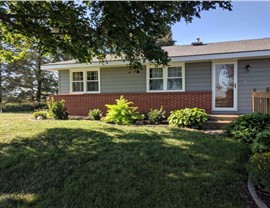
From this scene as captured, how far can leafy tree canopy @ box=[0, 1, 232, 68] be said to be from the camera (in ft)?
16.5

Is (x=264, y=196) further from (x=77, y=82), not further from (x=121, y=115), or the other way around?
(x=77, y=82)

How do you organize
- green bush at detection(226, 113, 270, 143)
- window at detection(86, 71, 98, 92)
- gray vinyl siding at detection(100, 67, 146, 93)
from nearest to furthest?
green bush at detection(226, 113, 270, 143) < gray vinyl siding at detection(100, 67, 146, 93) < window at detection(86, 71, 98, 92)

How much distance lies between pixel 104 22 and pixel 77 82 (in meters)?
8.36

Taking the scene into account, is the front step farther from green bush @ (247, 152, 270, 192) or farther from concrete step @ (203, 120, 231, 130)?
A: green bush @ (247, 152, 270, 192)

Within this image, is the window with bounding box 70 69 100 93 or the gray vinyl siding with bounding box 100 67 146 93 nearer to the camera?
the gray vinyl siding with bounding box 100 67 146 93

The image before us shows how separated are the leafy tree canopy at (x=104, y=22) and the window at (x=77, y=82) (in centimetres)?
636

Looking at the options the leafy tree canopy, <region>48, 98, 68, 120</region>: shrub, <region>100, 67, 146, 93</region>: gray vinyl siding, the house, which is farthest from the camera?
<region>100, 67, 146, 93</region>: gray vinyl siding

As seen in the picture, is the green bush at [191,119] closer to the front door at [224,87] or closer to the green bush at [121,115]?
the green bush at [121,115]

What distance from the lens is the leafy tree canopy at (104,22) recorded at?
16.5 feet

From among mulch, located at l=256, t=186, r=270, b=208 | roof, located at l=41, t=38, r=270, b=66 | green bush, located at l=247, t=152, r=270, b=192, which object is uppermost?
roof, located at l=41, t=38, r=270, b=66

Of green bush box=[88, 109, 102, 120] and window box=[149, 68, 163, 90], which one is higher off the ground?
window box=[149, 68, 163, 90]

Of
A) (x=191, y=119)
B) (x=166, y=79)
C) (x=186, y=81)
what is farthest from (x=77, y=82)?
(x=191, y=119)

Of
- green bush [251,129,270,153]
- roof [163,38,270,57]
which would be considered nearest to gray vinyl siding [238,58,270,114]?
roof [163,38,270,57]

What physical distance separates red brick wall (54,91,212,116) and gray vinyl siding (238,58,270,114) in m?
1.46
